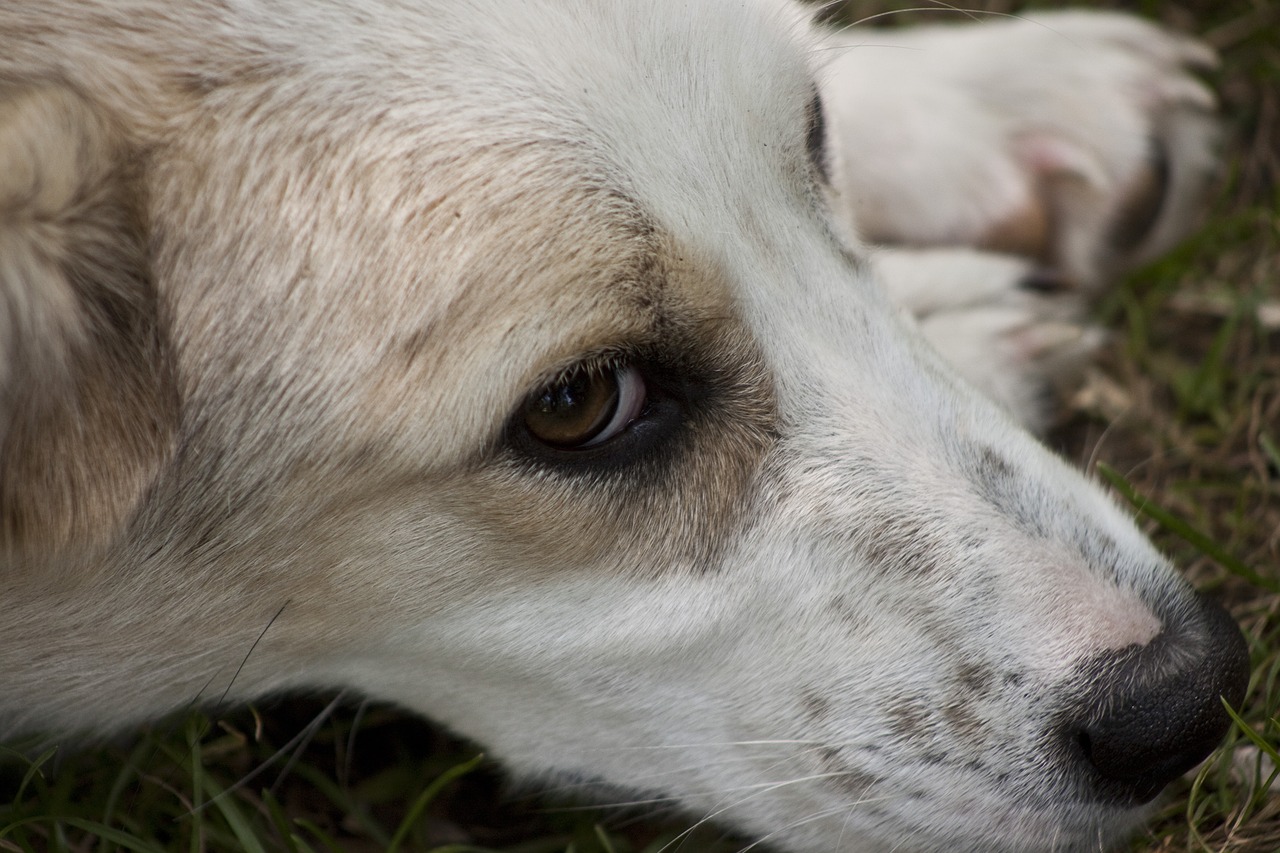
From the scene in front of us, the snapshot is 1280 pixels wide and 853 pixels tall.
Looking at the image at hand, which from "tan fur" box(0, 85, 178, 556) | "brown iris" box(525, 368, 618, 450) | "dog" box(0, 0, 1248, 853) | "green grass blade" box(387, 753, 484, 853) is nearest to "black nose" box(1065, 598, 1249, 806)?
"dog" box(0, 0, 1248, 853)

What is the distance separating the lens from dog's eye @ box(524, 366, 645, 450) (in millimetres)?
2055

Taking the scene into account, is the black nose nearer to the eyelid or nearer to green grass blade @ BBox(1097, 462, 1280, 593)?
green grass blade @ BBox(1097, 462, 1280, 593)

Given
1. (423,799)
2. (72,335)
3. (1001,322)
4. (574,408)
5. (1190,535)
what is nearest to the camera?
(72,335)

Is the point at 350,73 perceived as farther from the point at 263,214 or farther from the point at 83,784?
the point at 83,784

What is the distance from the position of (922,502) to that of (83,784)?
1918mm

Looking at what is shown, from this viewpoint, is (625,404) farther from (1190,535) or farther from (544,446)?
(1190,535)

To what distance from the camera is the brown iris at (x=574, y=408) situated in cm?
205

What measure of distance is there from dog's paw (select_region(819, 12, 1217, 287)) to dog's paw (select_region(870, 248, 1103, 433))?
0.50ft

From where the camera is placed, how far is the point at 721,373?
7.20 ft

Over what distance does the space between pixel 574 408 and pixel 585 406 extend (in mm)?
19

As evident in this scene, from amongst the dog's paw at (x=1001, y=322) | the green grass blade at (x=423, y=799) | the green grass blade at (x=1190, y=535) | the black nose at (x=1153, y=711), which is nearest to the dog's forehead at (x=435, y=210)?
the green grass blade at (x=423, y=799)

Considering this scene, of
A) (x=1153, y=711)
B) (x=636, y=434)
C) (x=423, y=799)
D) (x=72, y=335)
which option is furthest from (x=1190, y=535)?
(x=72, y=335)

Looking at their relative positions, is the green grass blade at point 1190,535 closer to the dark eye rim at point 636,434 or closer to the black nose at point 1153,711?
the black nose at point 1153,711

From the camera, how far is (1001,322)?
343 centimetres
